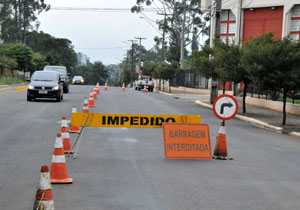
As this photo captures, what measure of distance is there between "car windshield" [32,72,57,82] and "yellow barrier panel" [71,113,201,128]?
16278 millimetres

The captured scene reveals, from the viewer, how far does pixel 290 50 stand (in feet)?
64.7

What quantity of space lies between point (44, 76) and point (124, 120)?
1697 cm

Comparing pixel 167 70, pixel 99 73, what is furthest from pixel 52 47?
pixel 99 73

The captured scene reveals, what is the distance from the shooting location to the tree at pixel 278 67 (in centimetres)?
1919

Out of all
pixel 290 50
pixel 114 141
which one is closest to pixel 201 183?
pixel 114 141

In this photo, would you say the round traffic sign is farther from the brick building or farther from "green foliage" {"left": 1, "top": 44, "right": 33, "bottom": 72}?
"green foliage" {"left": 1, "top": 44, "right": 33, "bottom": 72}

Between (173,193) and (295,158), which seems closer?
(173,193)

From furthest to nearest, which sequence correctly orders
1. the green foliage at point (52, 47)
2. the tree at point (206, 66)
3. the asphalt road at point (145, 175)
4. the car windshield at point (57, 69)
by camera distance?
1. the green foliage at point (52, 47)
2. the car windshield at point (57, 69)
3. the tree at point (206, 66)
4. the asphalt road at point (145, 175)

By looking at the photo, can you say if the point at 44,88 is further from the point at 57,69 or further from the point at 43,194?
the point at 43,194

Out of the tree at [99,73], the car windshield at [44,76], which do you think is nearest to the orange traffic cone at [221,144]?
the car windshield at [44,76]

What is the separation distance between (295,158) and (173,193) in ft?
16.9

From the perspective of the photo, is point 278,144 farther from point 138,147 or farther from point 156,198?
point 156,198

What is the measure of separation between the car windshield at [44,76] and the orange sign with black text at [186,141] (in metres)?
17.0

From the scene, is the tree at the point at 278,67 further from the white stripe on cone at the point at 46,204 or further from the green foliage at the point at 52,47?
the green foliage at the point at 52,47
